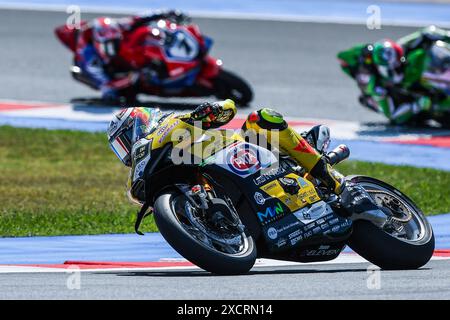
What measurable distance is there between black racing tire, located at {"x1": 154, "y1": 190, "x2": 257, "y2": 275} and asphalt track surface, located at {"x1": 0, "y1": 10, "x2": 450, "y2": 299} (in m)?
0.10

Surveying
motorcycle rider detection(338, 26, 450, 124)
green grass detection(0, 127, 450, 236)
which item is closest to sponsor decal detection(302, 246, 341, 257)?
green grass detection(0, 127, 450, 236)

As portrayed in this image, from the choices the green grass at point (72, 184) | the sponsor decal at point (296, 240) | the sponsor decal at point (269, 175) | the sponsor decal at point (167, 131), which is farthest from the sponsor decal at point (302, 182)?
the green grass at point (72, 184)

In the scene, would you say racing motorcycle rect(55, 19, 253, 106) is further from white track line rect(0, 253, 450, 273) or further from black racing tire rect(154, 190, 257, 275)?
black racing tire rect(154, 190, 257, 275)

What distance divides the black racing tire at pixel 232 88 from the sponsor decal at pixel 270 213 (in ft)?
36.0

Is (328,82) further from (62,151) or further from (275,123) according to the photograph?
(275,123)

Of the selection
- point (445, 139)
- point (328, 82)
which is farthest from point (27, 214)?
point (328, 82)

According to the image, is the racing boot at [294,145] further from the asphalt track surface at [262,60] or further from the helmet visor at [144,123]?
the asphalt track surface at [262,60]

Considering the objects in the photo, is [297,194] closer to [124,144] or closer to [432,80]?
[124,144]

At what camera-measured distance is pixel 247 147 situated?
28.9ft

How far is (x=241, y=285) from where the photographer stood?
301 inches

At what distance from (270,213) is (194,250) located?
2.81ft

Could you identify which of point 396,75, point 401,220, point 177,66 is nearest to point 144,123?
point 401,220

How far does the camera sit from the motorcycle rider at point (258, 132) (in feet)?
28.6

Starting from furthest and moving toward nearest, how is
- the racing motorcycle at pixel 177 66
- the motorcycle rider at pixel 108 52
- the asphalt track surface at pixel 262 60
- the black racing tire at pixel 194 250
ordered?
the asphalt track surface at pixel 262 60, the motorcycle rider at pixel 108 52, the racing motorcycle at pixel 177 66, the black racing tire at pixel 194 250
